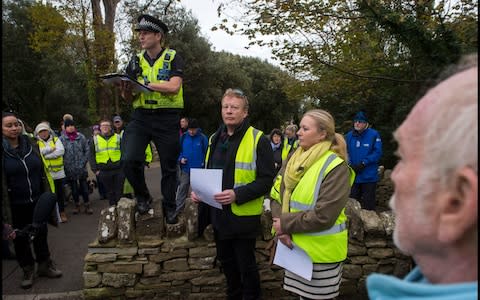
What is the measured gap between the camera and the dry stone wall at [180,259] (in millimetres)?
3674

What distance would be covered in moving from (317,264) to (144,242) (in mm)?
1863

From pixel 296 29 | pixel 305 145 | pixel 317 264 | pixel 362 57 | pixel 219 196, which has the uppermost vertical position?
pixel 296 29

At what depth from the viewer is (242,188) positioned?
3002mm

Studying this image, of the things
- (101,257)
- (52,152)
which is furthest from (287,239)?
(52,152)

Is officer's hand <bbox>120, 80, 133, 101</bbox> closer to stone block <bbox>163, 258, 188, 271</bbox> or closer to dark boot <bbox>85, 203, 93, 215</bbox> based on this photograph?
stone block <bbox>163, 258, 188, 271</bbox>

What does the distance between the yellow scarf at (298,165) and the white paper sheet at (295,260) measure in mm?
295

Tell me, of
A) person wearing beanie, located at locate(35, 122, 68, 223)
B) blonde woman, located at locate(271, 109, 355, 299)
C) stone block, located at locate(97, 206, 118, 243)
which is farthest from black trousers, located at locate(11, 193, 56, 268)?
blonde woman, located at locate(271, 109, 355, 299)

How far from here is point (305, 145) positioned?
108 inches

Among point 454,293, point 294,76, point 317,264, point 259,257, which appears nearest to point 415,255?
point 454,293

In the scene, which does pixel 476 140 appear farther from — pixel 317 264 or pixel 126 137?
pixel 126 137

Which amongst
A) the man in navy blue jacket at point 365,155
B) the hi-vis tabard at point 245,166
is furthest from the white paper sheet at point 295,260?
the man in navy blue jacket at point 365,155

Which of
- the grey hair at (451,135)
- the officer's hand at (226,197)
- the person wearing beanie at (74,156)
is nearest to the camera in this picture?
the grey hair at (451,135)

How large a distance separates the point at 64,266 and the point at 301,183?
11.9 ft

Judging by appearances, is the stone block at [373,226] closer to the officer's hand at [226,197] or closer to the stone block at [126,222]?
the officer's hand at [226,197]
